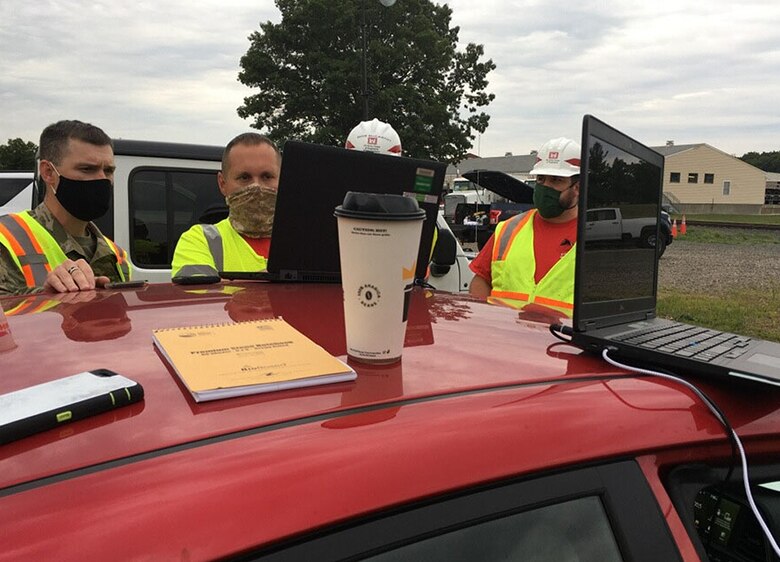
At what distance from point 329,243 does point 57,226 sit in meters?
1.80

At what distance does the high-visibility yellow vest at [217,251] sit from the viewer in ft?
9.40

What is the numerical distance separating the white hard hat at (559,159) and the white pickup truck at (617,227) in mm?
2112

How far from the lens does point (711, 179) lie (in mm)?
62000

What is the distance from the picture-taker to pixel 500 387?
3.45 feet

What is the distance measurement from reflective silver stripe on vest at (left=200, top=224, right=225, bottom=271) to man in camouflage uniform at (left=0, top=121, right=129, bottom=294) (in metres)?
0.55

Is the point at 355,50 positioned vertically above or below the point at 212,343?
above

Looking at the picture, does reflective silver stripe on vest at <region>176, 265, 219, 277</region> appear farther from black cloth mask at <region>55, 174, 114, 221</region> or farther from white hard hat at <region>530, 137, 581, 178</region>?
white hard hat at <region>530, 137, 581, 178</region>

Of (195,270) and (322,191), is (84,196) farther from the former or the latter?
(322,191)

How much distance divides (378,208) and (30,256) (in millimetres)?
2357

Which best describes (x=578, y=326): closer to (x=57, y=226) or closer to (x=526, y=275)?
(x=526, y=275)

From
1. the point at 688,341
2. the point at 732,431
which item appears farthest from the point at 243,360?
the point at 688,341

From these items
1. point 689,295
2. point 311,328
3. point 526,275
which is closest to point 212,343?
point 311,328

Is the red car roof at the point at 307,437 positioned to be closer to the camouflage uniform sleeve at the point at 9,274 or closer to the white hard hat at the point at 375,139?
the camouflage uniform sleeve at the point at 9,274

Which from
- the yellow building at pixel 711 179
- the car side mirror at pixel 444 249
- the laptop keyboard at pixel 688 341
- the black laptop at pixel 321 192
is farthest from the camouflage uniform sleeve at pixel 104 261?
the yellow building at pixel 711 179
